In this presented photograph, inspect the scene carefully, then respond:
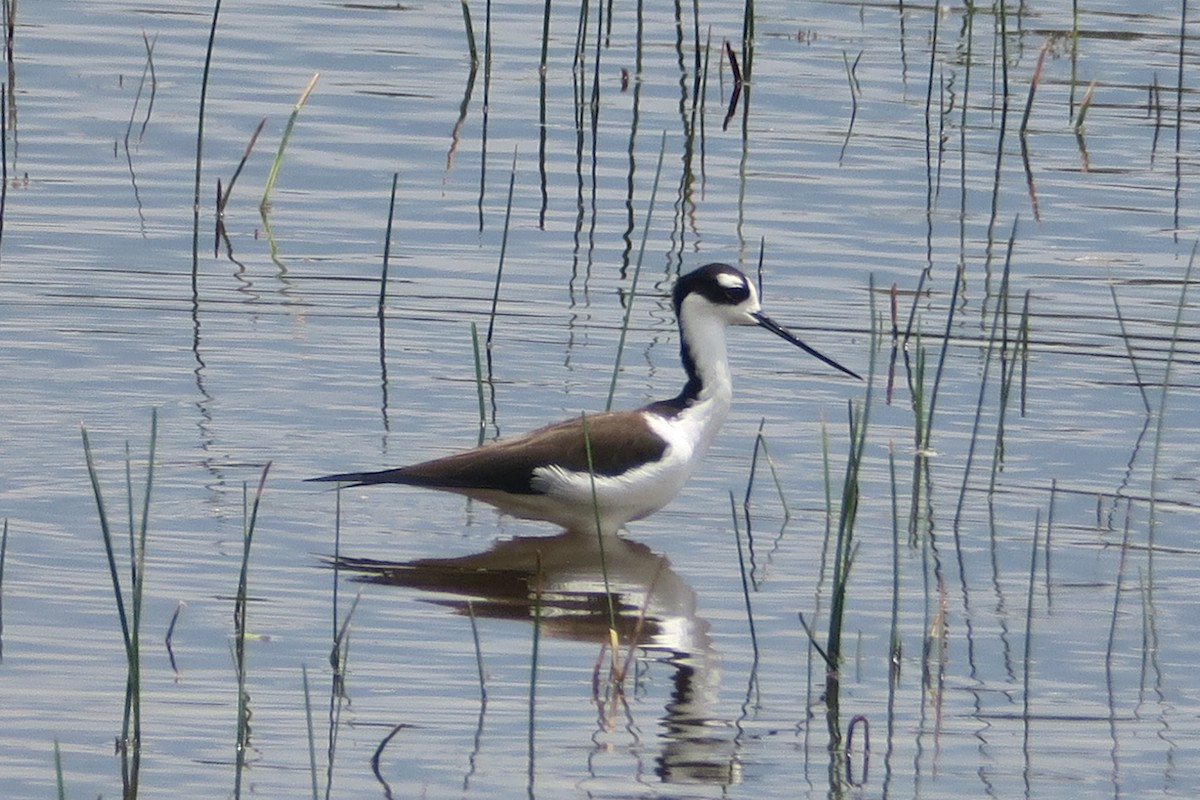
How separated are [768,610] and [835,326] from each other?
11.2 ft

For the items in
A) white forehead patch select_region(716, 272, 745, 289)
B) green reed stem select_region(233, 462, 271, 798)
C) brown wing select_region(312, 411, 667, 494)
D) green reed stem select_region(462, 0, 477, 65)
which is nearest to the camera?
green reed stem select_region(233, 462, 271, 798)

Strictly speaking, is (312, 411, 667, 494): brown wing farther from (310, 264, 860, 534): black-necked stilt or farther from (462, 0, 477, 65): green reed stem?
(462, 0, 477, 65): green reed stem

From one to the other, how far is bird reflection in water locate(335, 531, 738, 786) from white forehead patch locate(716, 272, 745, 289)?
1.11m

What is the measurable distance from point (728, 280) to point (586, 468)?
110cm

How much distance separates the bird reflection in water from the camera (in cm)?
638

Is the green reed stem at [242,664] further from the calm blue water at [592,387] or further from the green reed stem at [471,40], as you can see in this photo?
the green reed stem at [471,40]

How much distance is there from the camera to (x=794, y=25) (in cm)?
1683

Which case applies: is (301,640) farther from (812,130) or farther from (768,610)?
(812,130)

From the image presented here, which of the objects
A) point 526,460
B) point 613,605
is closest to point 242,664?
point 613,605

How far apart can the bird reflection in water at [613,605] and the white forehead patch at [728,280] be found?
3.65ft

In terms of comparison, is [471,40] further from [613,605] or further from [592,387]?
[613,605]

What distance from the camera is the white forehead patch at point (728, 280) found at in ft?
29.7

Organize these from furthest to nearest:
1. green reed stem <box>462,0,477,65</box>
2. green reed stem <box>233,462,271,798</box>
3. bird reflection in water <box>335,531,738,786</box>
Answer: green reed stem <box>462,0,477,65</box>
bird reflection in water <box>335,531,738,786</box>
green reed stem <box>233,462,271,798</box>

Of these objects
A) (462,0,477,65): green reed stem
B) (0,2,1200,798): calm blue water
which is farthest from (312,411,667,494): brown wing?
(462,0,477,65): green reed stem
